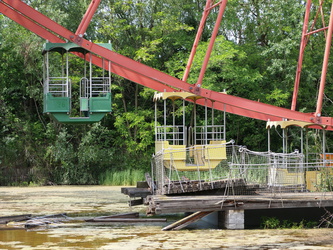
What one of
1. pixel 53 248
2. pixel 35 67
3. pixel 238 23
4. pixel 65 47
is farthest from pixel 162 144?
pixel 238 23

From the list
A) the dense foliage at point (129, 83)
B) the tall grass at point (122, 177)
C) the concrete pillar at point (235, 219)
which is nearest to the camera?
the concrete pillar at point (235, 219)

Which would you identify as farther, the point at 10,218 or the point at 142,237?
the point at 10,218

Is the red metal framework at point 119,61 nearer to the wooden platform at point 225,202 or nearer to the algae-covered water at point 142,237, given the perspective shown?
the algae-covered water at point 142,237

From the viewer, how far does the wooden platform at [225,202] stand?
17000mm

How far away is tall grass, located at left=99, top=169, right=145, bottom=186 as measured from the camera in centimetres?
4009

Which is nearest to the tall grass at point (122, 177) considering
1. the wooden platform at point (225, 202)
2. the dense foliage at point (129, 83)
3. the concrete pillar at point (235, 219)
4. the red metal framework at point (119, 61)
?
the dense foliage at point (129, 83)

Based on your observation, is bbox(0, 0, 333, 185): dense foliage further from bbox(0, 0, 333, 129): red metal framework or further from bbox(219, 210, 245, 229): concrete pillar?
bbox(219, 210, 245, 229): concrete pillar

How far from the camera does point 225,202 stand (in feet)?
57.5

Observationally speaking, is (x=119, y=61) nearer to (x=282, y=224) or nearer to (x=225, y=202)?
(x=225, y=202)

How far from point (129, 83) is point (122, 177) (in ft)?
25.4

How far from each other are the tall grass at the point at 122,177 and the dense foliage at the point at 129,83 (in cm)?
48

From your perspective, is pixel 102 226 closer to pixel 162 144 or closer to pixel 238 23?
pixel 162 144

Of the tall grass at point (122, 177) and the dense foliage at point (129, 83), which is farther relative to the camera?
the dense foliage at point (129, 83)

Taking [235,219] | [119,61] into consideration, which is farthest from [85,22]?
[235,219]
